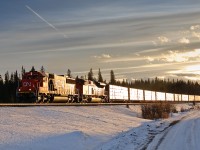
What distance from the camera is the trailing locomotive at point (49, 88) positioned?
110ft

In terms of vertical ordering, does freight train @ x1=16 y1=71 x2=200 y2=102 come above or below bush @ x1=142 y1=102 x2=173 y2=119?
above

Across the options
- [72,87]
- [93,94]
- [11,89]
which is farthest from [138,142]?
[11,89]

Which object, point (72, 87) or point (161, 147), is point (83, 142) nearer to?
point (161, 147)

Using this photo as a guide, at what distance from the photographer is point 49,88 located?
35594mm

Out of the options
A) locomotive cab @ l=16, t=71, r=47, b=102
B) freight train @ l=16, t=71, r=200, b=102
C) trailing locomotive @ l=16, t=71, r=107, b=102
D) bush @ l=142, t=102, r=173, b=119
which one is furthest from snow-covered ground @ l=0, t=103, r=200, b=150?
bush @ l=142, t=102, r=173, b=119

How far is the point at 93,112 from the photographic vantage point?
3098 centimetres

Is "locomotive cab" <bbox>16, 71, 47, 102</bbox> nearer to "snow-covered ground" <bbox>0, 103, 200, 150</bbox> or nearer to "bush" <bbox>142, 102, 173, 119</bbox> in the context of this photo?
"snow-covered ground" <bbox>0, 103, 200, 150</bbox>

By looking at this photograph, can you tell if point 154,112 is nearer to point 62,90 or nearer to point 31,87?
point 62,90

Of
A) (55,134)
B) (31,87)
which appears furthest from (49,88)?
(55,134)

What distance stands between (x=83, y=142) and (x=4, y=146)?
4388 mm

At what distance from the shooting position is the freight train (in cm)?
3362

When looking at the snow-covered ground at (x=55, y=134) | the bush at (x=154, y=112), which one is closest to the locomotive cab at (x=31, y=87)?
the snow-covered ground at (x=55, y=134)

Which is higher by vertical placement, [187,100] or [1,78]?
[1,78]

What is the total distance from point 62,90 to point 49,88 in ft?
10.5
